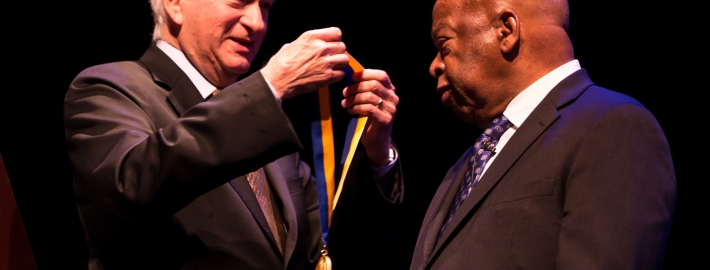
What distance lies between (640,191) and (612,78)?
1740 mm

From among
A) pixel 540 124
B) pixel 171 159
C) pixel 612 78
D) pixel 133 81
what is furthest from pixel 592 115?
pixel 612 78

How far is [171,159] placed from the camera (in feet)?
A: 5.51

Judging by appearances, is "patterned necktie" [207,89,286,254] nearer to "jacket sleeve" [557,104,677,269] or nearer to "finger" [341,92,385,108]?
"finger" [341,92,385,108]

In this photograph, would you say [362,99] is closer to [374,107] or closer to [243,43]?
[374,107]

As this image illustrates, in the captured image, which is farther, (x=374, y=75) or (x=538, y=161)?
(x=374, y=75)

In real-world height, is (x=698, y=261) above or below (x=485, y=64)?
below

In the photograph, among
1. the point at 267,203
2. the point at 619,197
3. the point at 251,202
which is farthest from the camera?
the point at 267,203

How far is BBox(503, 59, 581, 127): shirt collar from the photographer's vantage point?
1840mm

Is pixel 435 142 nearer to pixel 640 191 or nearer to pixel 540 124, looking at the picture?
pixel 540 124

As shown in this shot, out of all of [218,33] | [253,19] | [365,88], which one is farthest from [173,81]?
[365,88]

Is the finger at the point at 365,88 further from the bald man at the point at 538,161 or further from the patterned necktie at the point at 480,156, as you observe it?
the patterned necktie at the point at 480,156

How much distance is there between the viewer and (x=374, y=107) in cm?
235

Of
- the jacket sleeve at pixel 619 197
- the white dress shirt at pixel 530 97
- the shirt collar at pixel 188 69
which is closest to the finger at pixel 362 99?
the shirt collar at pixel 188 69

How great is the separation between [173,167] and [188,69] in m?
0.68
